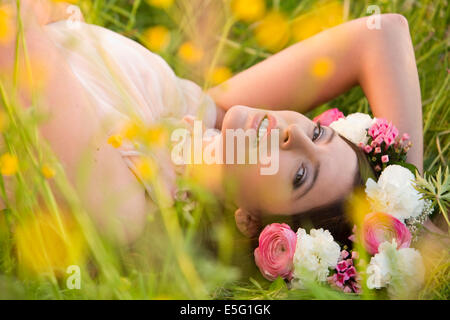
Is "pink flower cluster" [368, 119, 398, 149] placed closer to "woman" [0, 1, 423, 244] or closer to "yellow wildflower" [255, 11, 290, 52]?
"woman" [0, 1, 423, 244]

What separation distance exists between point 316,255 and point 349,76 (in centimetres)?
50

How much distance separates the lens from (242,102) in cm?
134

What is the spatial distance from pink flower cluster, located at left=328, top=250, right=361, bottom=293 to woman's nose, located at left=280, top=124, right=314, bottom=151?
200 mm

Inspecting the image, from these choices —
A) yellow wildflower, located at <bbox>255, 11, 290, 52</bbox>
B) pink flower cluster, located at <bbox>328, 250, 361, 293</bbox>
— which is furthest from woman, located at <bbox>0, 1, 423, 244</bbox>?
yellow wildflower, located at <bbox>255, 11, 290, 52</bbox>

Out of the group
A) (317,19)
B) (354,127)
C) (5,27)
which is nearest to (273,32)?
(317,19)

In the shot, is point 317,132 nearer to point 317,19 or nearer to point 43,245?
point 43,245

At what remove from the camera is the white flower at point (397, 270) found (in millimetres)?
940

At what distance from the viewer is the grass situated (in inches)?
A: 26.5

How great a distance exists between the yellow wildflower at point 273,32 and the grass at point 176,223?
2cm

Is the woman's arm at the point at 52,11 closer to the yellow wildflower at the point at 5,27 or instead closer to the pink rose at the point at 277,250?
the yellow wildflower at the point at 5,27

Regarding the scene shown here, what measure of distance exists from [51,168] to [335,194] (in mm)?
555

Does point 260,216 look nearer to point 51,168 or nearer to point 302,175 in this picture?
point 302,175

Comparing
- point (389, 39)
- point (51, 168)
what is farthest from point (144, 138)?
point (389, 39)

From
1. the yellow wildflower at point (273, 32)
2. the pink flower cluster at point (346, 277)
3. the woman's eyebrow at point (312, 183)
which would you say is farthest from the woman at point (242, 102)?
the yellow wildflower at point (273, 32)
